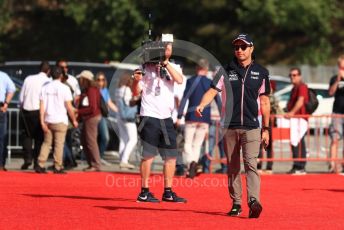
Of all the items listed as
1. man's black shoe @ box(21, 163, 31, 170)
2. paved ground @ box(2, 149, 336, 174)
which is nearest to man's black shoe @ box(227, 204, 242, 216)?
paved ground @ box(2, 149, 336, 174)

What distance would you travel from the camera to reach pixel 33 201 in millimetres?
15391

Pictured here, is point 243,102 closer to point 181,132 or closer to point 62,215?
point 62,215

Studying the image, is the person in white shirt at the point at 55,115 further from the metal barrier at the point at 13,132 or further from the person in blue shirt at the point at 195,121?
the metal barrier at the point at 13,132

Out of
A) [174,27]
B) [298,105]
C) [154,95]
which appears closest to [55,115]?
[298,105]

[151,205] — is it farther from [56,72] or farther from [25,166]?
[25,166]

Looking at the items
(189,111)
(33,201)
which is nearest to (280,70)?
(189,111)

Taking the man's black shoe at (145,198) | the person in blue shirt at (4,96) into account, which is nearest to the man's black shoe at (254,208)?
the man's black shoe at (145,198)

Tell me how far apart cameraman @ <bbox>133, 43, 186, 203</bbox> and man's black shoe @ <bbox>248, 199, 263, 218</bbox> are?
2146 mm

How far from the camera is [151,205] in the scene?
49.4 feet

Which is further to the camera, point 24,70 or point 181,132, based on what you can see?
point 24,70

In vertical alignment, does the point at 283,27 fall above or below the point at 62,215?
above

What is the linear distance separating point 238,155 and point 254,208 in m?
0.91

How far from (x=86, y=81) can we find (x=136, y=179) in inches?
104

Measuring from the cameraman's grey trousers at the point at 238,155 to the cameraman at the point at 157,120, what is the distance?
152 cm
